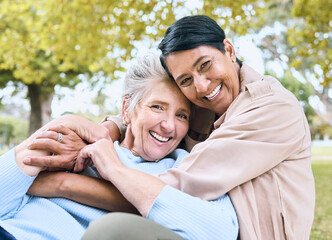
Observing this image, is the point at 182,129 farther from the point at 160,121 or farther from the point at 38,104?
the point at 38,104

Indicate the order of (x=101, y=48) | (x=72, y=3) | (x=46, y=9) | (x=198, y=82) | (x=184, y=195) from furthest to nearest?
(x=101, y=48) < (x=46, y=9) < (x=72, y=3) < (x=198, y=82) < (x=184, y=195)

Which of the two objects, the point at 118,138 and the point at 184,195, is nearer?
the point at 184,195

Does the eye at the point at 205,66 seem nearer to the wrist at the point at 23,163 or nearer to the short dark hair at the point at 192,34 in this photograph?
the short dark hair at the point at 192,34

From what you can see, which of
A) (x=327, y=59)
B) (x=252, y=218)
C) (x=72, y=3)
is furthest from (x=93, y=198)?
(x=327, y=59)

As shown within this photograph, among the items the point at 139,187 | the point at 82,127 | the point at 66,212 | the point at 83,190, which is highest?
the point at 82,127

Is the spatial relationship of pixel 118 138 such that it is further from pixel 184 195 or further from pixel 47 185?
pixel 184 195

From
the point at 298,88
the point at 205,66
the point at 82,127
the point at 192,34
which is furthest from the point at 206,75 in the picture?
the point at 298,88

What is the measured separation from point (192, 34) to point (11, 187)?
1.35 m

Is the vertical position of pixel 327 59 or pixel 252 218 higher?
pixel 252 218

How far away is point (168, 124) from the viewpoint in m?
2.35

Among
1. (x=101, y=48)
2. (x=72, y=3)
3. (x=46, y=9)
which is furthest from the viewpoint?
(x=101, y=48)

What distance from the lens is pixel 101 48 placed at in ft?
29.3

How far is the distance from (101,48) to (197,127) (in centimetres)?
Result: 680

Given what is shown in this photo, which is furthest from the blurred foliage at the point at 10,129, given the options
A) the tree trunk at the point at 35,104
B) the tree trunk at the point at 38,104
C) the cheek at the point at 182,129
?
the cheek at the point at 182,129
